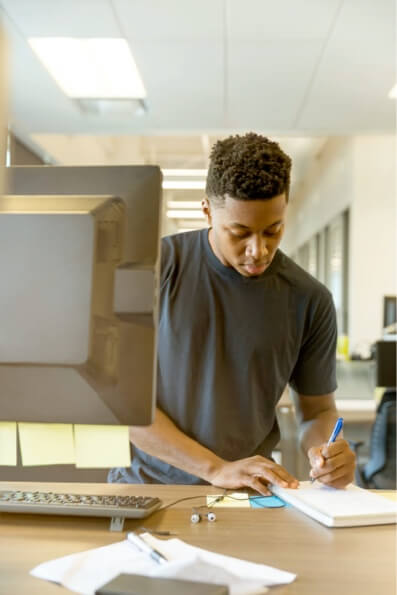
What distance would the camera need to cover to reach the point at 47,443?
117 centimetres

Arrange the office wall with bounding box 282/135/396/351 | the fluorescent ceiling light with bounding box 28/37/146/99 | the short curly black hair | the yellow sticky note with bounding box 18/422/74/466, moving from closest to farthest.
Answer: the yellow sticky note with bounding box 18/422/74/466, the short curly black hair, the fluorescent ceiling light with bounding box 28/37/146/99, the office wall with bounding box 282/135/396/351

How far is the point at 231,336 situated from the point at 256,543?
555 mm

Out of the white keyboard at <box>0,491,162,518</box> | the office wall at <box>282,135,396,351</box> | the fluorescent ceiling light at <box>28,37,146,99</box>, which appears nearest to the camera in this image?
the white keyboard at <box>0,491,162,518</box>

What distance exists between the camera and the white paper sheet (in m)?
0.78

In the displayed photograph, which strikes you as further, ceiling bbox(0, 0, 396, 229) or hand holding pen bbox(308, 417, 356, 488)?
ceiling bbox(0, 0, 396, 229)

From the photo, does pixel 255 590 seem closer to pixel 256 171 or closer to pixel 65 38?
pixel 256 171

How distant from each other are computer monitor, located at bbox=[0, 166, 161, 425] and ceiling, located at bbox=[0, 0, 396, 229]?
7.07 ft

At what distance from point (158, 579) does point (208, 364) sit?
2.30 feet

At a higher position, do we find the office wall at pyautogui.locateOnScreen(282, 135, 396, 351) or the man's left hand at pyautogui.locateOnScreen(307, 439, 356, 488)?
the office wall at pyautogui.locateOnScreen(282, 135, 396, 351)

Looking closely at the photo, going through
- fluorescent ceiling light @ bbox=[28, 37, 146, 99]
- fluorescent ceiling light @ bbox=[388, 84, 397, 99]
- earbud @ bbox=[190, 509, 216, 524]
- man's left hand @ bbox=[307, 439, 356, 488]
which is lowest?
earbud @ bbox=[190, 509, 216, 524]

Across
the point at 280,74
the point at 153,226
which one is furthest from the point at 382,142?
the point at 153,226

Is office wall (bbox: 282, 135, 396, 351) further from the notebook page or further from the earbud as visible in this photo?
the earbud

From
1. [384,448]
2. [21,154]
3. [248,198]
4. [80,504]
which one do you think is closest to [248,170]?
[248,198]

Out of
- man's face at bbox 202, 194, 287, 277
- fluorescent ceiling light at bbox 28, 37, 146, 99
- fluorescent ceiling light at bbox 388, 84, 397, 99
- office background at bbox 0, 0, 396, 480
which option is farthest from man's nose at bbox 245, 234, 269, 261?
fluorescent ceiling light at bbox 388, 84, 397, 99
